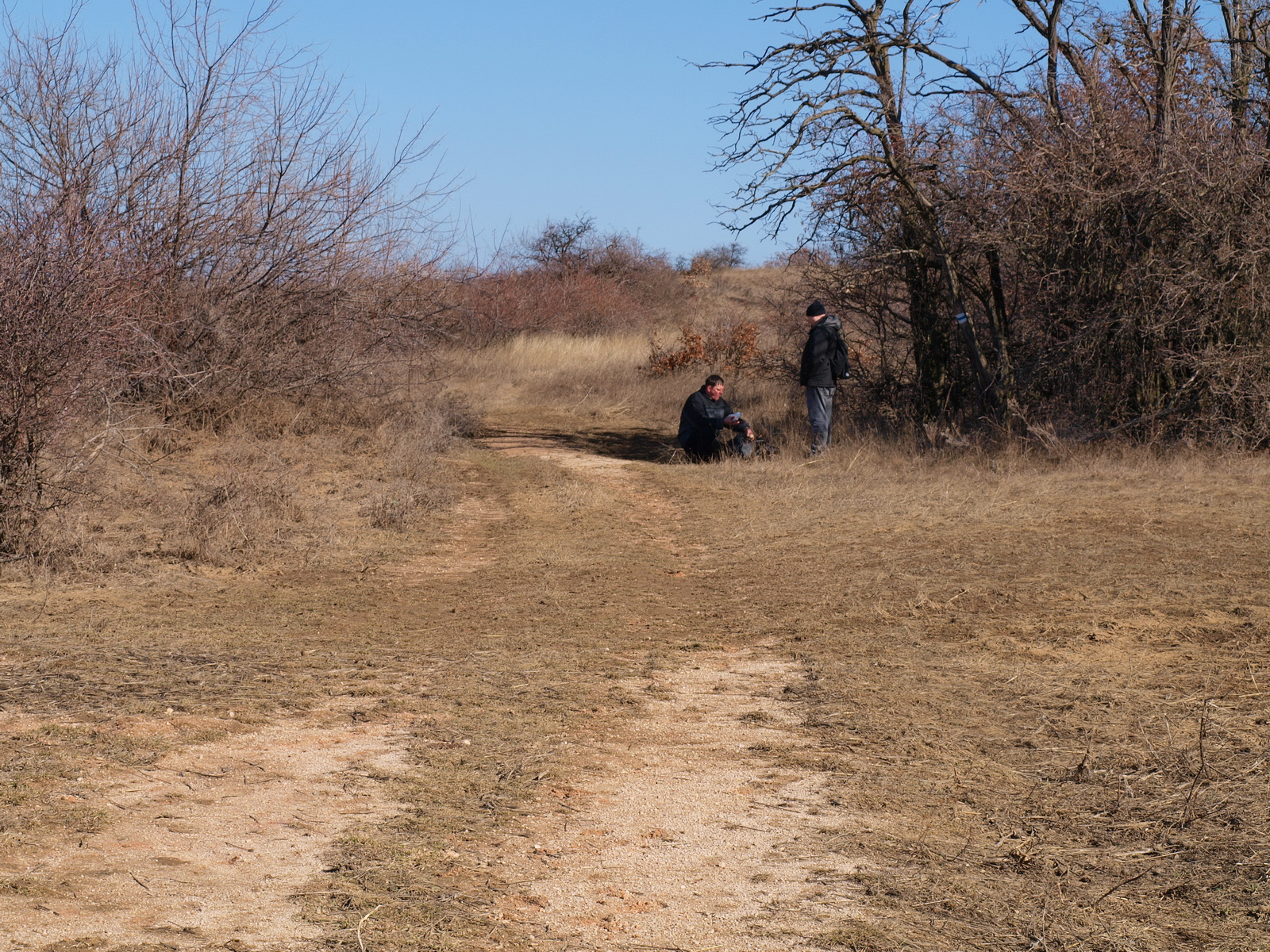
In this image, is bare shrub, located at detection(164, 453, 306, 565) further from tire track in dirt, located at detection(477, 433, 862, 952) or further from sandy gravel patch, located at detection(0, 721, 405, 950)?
tire track in dirt, located at detection(477, 433, 862, 952)

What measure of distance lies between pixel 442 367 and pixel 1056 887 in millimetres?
14020

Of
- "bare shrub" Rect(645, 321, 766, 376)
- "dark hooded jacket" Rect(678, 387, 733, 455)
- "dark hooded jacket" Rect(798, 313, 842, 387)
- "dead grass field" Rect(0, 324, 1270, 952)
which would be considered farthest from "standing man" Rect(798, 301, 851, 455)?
"bare shrub" Rect(645, 321, 766, 376)

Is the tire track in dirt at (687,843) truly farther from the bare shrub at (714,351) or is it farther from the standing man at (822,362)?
the bare shrub at (714,351)

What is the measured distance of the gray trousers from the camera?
1258cm

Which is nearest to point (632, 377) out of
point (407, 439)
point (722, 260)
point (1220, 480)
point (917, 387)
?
point (917, 387)

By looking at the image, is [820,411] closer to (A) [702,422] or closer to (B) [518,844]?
(A) [702,422]

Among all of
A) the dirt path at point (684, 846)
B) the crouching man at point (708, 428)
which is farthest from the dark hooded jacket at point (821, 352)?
the dirt path at point (684, 846)

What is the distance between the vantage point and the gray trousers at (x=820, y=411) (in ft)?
41.3

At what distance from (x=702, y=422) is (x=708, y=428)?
10 centimetres

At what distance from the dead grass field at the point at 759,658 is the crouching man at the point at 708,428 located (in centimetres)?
143

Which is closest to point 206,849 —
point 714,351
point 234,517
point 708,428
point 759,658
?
point 759,658

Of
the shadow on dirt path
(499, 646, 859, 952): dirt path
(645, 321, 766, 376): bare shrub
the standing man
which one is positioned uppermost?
(645, 321, 766, 376): bare shrub

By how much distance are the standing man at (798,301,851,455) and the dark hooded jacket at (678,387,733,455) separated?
3.13ft

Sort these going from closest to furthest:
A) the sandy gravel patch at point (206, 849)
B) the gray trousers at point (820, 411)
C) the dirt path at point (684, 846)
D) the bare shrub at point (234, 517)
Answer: the sandy gravel patch at point (206, 849)
the dirt path at point (684, 846)
the bare shrub at point (234, 517)
the gray trousers at point (820, 411)
